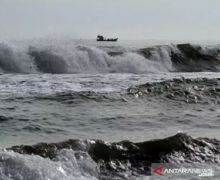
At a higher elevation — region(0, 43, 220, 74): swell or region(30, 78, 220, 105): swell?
region(0, 43, 220, 74): swell

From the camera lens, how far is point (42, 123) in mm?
8906

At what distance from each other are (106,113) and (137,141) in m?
2.67

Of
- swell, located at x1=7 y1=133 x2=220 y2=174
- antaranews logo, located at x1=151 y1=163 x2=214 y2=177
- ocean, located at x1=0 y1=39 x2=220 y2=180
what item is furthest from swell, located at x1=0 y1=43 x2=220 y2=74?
antaranews logo, located at x1=151 y1=163 x2=214 y2=177

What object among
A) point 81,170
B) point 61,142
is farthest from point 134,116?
point 81,170

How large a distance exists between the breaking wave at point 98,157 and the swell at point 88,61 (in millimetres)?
14188

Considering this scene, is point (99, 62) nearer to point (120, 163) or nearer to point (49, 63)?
point (49, 63)

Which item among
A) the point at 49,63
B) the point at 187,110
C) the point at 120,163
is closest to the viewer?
the point at 120,163

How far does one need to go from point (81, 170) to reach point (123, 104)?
5.48 m

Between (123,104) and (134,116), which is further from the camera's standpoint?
(123,104)

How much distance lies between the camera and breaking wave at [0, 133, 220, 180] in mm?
5664

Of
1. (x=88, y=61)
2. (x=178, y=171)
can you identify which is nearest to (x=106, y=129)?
(x=178, y=171)

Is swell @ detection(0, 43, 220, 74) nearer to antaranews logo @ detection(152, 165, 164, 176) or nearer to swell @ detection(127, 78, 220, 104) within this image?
swell @ detection(127, 78, 220, 104)

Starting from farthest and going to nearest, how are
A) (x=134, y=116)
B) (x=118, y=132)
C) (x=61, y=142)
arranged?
(x=134, y=116)
(x=118, y=132)
(x=61, y=142)

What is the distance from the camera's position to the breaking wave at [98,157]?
5.66 meters
